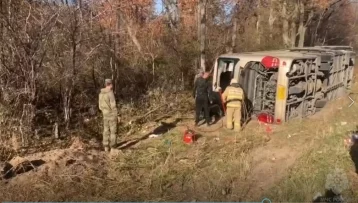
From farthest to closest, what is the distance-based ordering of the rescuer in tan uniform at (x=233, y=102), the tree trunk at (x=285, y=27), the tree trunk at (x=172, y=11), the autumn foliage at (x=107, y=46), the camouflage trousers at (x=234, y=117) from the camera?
the tree trunk at (x=285, y=27), the tree trunk at (x=172, y=11), the camouflage trousers at (x=234, y=117), the rescuer in tan uniform at (x=233, y=102), the autumn foliage at (x=107, y=46)

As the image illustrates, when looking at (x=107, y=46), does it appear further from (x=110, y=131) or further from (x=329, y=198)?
(x=329, y=198)

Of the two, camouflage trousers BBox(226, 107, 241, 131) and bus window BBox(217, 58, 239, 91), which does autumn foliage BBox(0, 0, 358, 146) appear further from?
camouflage trousers BBox(226, 107, 241, 131)

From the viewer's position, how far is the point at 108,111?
8375mm

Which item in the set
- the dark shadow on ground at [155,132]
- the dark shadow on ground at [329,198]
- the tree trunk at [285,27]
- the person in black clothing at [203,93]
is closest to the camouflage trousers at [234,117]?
the person in black clothing at [203,93]

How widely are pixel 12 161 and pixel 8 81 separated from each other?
6.95 feet

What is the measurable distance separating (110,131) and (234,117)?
3.10 metres

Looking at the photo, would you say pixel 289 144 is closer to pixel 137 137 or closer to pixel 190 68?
pixel 137 137

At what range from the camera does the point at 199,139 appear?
9.36 m

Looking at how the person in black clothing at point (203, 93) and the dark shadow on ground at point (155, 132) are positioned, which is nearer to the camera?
the dark shadow on ground at point (155, 132)

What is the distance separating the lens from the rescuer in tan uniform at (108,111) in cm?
834

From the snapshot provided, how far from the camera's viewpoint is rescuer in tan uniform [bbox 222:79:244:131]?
9.66 metres

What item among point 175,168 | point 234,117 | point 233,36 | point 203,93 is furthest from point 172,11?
point 175,168

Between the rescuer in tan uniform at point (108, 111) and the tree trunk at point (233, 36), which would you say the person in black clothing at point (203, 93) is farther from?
the tree trunk at point (233, 36)

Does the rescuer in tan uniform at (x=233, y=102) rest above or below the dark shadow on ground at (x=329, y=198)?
above
